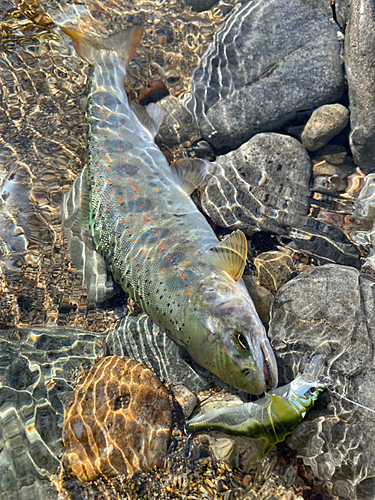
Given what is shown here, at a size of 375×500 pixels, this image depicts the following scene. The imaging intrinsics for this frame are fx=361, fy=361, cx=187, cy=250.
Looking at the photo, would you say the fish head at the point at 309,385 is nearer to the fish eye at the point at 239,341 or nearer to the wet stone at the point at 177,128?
the fish eye at the point at 239,341

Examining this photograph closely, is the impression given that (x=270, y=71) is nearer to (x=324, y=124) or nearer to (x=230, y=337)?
(x=324, y=124)

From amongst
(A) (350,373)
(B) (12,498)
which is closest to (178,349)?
(A) (350,373)

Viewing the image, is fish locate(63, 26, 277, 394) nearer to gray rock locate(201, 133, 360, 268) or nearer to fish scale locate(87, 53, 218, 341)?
fish scale locate(87, 53, 218, 341)

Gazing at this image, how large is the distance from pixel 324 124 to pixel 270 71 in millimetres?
1087

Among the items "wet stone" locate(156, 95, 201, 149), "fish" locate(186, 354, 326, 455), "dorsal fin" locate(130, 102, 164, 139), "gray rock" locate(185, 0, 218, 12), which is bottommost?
"fish" locate(186, 354, 326, 455)

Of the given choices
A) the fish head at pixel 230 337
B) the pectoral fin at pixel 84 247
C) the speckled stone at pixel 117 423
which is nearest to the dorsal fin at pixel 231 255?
the fish head at pixel 230 337

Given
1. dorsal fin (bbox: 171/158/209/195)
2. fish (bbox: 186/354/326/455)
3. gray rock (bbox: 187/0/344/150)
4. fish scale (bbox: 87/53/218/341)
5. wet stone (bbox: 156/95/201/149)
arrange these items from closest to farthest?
fish (bbox: 186/354/326/455), fish scale (bbox: 87/53/218/341), dorsal fin (bbox: 171/158/209/195), gray rock (bbox: 187/0/344/150), wet stone (bbox: 156/95/201/149)

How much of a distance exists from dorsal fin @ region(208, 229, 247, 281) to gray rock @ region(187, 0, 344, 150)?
6.60 feet

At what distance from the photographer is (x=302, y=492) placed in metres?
3.63

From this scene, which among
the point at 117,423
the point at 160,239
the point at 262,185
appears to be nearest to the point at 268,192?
the point at 262,185

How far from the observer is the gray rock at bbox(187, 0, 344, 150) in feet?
16.4

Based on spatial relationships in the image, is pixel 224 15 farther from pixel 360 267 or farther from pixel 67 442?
pixel 67 442

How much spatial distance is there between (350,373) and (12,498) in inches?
145

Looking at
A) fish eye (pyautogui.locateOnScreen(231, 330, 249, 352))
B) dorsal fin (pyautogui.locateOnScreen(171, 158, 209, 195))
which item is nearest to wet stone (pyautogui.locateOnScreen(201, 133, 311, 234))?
dorsal fin (pyautogui.locateOnScreen(171, 158, 209, 195))
